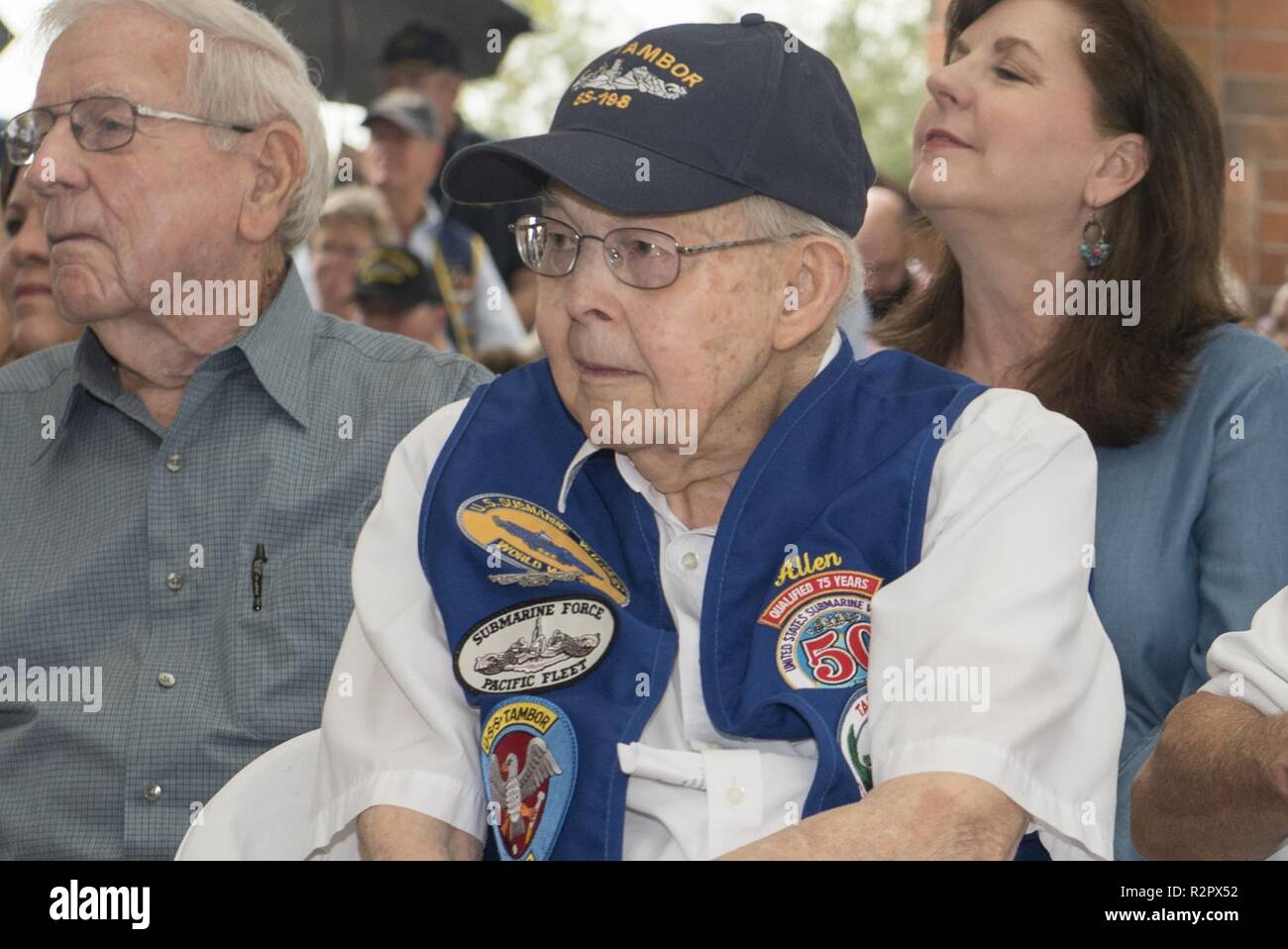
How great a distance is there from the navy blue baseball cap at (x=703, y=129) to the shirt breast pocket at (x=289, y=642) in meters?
0.76

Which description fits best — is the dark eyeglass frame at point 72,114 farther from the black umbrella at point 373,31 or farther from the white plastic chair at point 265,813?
the black umbrella at point 373,31

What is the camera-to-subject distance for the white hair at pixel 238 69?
2.93m

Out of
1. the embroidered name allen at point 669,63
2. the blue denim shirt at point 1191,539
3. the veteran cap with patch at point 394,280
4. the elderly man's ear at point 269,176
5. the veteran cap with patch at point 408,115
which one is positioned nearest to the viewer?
the embroidered name allen at point 669,63

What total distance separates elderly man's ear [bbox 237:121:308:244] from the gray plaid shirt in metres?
0.16

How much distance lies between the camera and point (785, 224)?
7.08 ft

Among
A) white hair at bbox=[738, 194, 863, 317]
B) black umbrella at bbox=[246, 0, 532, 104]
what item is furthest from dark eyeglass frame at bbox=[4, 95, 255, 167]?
black umbrella at bbox=[246, 0, 532, 104]

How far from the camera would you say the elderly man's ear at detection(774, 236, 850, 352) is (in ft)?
7.18

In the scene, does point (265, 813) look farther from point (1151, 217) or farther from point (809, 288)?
point (1151, 217)

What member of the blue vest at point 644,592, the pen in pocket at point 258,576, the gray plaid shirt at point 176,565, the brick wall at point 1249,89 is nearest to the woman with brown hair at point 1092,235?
the blue vest at point 644,592

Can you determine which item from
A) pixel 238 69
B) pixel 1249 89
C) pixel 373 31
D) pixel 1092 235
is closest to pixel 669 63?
pixel 238 69

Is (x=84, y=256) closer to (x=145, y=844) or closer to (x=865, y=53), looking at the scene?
(x=145, y=844)

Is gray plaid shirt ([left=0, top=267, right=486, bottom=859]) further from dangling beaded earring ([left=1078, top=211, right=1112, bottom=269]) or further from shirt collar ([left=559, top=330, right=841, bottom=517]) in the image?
dangling beaded earring ([left=1078, top=211, right=1112, bottom=269])

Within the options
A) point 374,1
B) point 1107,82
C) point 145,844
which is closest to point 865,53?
point 374,1

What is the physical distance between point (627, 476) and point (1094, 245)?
126 centimetres
